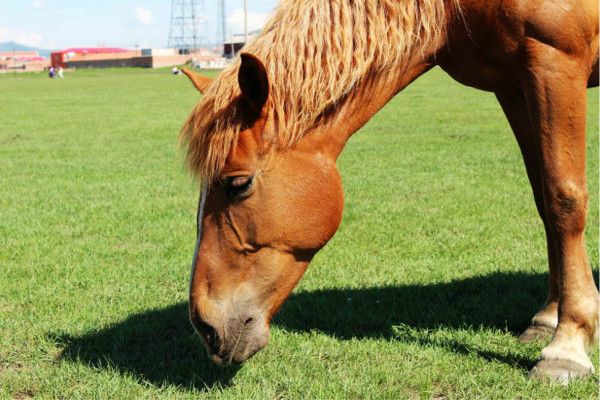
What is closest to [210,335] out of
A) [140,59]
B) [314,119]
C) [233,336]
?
[233,336]

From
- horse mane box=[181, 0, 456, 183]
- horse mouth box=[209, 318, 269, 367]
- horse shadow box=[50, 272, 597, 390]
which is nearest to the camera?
horse mane box=[181, 0, 456, 183]

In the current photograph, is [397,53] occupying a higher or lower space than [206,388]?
higher

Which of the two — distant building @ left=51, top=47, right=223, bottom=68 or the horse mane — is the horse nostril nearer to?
the horse mane

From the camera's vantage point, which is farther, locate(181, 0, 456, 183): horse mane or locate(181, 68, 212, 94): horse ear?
locate(181, 68, 212, 94): horse ear

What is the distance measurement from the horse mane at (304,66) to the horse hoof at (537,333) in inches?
71.1

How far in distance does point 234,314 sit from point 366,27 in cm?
136

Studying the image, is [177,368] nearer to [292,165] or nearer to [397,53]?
[292,165]

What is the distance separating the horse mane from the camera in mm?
2746

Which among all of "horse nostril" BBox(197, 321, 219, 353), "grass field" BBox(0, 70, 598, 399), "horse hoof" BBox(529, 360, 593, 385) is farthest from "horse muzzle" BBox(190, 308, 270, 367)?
Answer: "horse hoof" BBox(529, 360, 593, 385)

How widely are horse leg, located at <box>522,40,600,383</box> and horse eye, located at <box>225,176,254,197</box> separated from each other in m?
1.38

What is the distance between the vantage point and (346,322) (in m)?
4.06

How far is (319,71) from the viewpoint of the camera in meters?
2.79

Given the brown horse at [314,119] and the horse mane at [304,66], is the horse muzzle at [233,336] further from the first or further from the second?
the horse mane at [304,66]

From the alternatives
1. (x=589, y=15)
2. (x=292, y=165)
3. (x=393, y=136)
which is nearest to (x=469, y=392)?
(x=292, y=165)
